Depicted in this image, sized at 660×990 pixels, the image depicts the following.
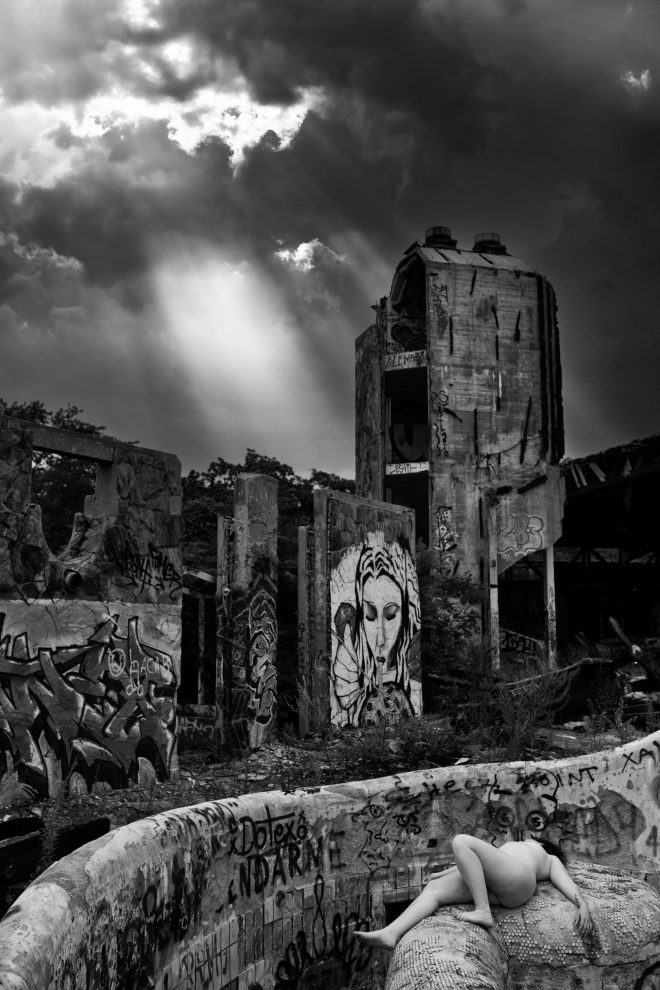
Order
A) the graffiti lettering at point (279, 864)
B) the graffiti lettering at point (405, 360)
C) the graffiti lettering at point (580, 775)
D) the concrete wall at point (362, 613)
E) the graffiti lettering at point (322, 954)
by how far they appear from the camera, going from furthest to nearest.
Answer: the graffiti lettering at point (405, 360)
the concrete wall at point (362, 613)
the graffiti lettering at point (580, 775)
the graffiti lettering at point (322, 954)
the graffiti lettering at point (279, 864)

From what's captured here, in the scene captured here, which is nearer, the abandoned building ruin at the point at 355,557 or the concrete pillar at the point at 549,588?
the abandoned building ruin at the point at 355,557

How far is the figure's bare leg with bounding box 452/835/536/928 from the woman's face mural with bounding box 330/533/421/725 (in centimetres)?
788

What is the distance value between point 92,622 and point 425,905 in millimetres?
4874

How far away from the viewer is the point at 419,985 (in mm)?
4016

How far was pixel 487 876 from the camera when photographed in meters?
4.93

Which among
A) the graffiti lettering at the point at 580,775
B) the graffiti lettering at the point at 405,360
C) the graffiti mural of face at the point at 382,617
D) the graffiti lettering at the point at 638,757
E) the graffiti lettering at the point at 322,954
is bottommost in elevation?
the graffiti lettering at the point at 322,954

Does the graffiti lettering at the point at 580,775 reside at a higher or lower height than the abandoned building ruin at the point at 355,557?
lower

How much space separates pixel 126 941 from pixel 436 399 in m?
19.4

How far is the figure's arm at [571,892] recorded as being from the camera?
5.00 metres

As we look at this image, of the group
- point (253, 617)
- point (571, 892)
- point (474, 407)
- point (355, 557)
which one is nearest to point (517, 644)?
point (474, 407)

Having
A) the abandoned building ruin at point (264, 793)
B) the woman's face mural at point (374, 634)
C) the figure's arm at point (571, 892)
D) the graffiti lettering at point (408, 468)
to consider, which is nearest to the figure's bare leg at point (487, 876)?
the abandoned building ruin at point (264, 793)

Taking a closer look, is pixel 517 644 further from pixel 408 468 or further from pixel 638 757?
pixel 638 757

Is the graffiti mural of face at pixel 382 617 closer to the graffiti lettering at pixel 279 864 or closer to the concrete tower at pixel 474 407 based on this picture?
the concrete tower at pixel 474 407

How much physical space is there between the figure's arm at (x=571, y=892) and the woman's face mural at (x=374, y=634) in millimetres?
7641
